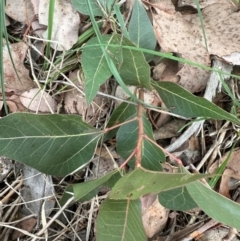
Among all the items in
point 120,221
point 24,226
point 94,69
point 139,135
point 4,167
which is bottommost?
point 24,226

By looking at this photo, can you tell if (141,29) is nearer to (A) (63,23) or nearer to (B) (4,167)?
(A) (63,23)

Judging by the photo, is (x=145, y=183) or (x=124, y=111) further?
(x=124, y=111)

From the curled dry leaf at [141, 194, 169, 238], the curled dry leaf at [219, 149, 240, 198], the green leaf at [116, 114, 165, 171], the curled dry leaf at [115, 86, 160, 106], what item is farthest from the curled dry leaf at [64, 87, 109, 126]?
the curled dry leaf at [219, 149, 240, 198]

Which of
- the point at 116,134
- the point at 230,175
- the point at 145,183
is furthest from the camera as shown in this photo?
the point at 230,175

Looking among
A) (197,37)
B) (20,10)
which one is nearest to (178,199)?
(197,37)

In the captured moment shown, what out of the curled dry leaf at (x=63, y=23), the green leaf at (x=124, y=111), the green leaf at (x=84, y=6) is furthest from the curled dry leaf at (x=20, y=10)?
the green leaf at (x=124, y=111)

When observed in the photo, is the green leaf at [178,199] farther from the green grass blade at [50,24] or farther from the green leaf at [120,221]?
A: the green grass blade at [50,24]
